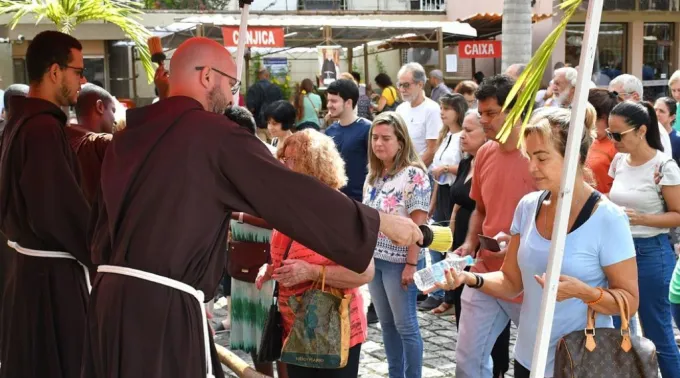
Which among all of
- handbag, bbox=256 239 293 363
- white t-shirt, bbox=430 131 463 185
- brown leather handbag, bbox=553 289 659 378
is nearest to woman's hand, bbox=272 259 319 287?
handbag, bbox=256 239 293 363

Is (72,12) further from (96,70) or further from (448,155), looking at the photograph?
(96,70)

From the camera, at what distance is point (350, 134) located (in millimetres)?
7711

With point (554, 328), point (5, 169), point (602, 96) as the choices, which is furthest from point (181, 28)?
point (554, 328)

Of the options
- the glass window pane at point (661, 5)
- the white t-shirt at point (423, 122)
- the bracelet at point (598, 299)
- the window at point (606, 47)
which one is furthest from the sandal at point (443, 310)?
the glass window pane at point (661, 5)

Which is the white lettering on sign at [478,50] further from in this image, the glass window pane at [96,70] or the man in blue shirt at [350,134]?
the man in blue shirt at [350,134]

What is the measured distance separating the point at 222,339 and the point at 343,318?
344 cm

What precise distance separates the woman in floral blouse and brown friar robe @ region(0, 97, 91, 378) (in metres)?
1.91

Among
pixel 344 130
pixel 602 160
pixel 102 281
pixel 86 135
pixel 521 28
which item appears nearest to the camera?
pixel 102 281

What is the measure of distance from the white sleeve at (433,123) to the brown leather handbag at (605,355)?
555cm

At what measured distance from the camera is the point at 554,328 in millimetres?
4012

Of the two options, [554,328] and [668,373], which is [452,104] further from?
[554,328]

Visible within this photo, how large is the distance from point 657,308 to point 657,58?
20.0 m

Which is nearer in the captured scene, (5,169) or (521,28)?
(5,169)

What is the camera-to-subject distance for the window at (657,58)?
23547mm
